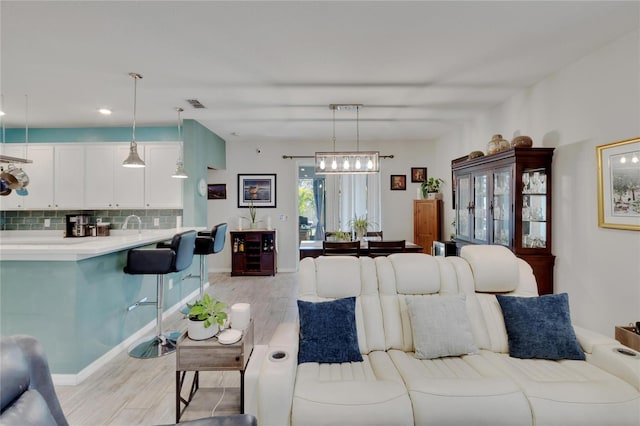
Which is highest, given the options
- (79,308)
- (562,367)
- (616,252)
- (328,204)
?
(328,204)

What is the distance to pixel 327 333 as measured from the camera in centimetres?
193

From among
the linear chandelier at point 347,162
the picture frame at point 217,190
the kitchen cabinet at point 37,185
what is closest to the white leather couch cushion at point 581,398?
the linear chandelier at point 347,162

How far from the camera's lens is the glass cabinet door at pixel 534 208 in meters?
3.18

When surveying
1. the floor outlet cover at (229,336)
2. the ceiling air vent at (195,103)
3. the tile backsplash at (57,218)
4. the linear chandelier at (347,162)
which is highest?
the ceiling air vent at (195,103)

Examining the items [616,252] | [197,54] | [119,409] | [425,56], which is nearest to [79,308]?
[119,409]

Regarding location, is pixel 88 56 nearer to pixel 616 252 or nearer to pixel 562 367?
pixel 562 367

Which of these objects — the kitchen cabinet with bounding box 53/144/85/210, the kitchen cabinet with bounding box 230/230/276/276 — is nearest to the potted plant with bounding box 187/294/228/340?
the kitchen cabinet with bounding box 230/230/276/276

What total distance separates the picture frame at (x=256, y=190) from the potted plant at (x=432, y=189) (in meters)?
2.92

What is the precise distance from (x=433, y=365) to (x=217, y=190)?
17.8 feet

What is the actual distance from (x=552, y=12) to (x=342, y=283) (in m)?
2.33

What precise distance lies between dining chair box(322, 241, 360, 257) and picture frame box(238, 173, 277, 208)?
2848mm

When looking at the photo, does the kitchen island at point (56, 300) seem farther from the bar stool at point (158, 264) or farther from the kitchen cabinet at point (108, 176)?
the kitchen cabinet at point (108, 176)

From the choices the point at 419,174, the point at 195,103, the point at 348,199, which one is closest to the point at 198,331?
the point at 195,103

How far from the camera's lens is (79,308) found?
8.07 feet
